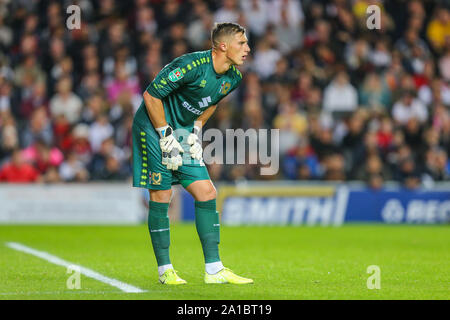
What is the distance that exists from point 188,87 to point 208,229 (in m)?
1.17

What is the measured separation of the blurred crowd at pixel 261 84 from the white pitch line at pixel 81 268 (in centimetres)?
541

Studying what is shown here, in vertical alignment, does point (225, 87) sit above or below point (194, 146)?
above

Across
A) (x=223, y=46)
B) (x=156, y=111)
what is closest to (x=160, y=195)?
(x=156, y=111)

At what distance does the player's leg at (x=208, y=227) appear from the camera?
7.05 m

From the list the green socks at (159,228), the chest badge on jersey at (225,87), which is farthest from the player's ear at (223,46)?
the green socks at (159,228)

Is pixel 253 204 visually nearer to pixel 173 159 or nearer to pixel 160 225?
pixel 160 225

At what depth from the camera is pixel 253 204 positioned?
54.9ft

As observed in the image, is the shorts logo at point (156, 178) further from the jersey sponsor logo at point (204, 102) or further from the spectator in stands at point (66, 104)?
the spectator in stands at point (66, 104)

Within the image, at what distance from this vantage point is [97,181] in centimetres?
1673

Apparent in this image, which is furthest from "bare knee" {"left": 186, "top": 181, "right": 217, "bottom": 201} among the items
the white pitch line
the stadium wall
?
the stadium wall

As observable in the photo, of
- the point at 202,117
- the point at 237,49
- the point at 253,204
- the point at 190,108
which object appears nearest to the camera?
the point at 237,49

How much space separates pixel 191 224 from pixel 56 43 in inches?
197

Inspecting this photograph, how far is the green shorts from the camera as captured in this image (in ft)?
23.5

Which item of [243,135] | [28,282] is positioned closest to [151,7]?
[243,135]
